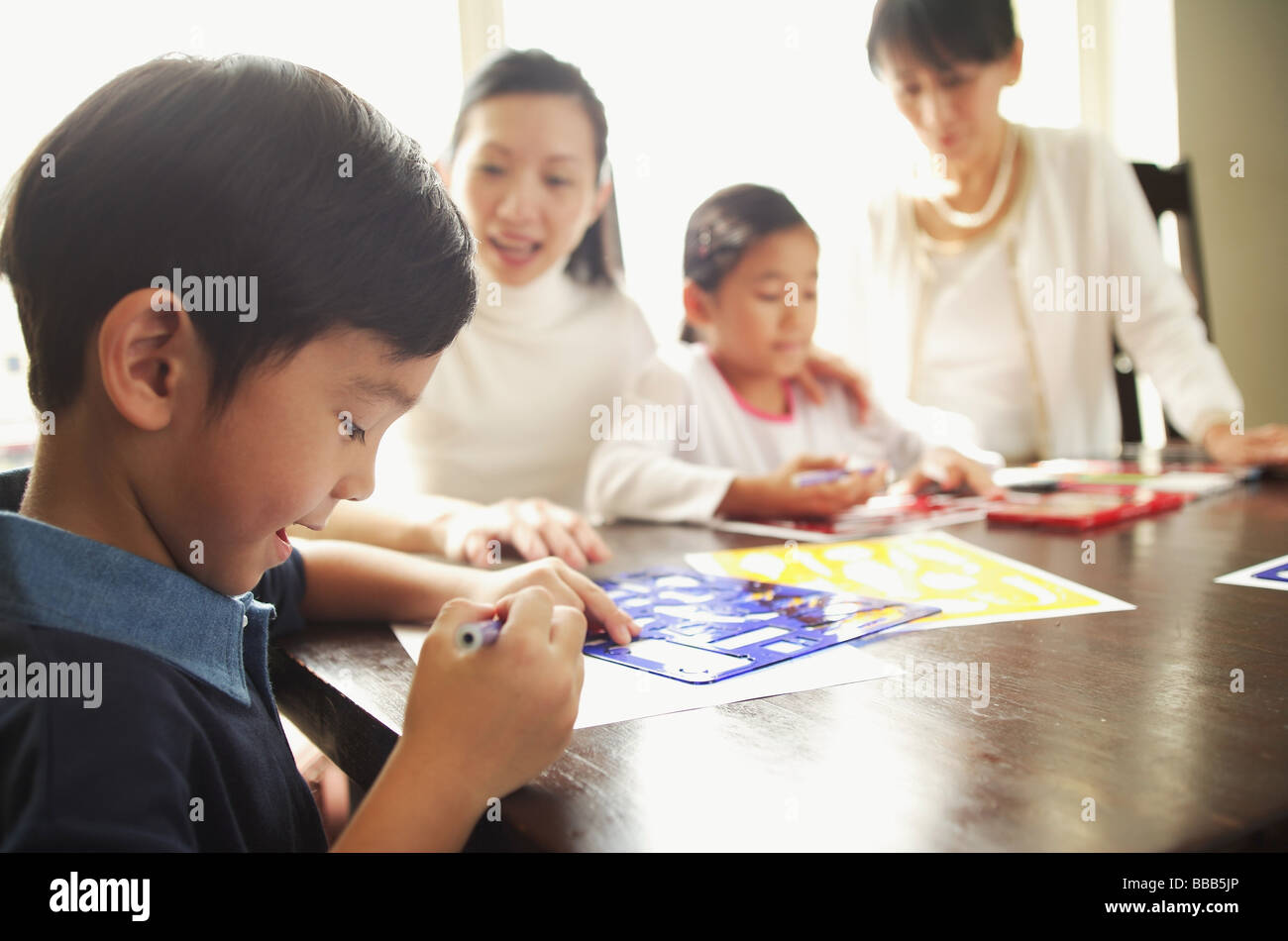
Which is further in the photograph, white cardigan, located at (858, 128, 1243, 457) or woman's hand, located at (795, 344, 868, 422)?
white cardigan, located at (858, 128, 1243, 457)

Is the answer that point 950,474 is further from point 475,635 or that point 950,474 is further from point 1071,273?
point 475,635

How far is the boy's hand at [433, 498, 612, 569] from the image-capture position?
0.93m

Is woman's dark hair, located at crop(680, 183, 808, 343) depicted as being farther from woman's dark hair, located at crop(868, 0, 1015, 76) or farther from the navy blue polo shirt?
the navy blue polo shirt

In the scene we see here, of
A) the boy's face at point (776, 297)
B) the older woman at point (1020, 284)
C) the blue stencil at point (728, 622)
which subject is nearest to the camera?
the blue stencil at point (728, 622)

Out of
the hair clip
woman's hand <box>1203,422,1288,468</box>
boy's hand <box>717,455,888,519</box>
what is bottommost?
boy's hand <box>717,455,888,519</box>

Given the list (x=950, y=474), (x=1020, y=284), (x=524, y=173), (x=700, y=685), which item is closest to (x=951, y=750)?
(x=700, y=685)

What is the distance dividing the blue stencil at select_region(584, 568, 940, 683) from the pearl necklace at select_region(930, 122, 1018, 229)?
1.34 metres

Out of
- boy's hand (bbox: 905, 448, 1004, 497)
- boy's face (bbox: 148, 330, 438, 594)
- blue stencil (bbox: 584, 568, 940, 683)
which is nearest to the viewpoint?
boy's face (bbox: 148, 330, 438, 594)

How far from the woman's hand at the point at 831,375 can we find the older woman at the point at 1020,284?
0.38 m

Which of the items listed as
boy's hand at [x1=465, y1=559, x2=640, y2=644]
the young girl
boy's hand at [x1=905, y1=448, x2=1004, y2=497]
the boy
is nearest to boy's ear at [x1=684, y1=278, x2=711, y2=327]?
the young girl

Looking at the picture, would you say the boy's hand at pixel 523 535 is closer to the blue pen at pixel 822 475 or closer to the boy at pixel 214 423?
the blue pen at pixel 822 475

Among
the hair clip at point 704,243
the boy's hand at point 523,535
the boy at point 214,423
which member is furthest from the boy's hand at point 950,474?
the boy at point 214,423

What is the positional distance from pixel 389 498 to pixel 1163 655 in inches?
32.5

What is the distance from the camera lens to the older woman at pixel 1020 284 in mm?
1806
